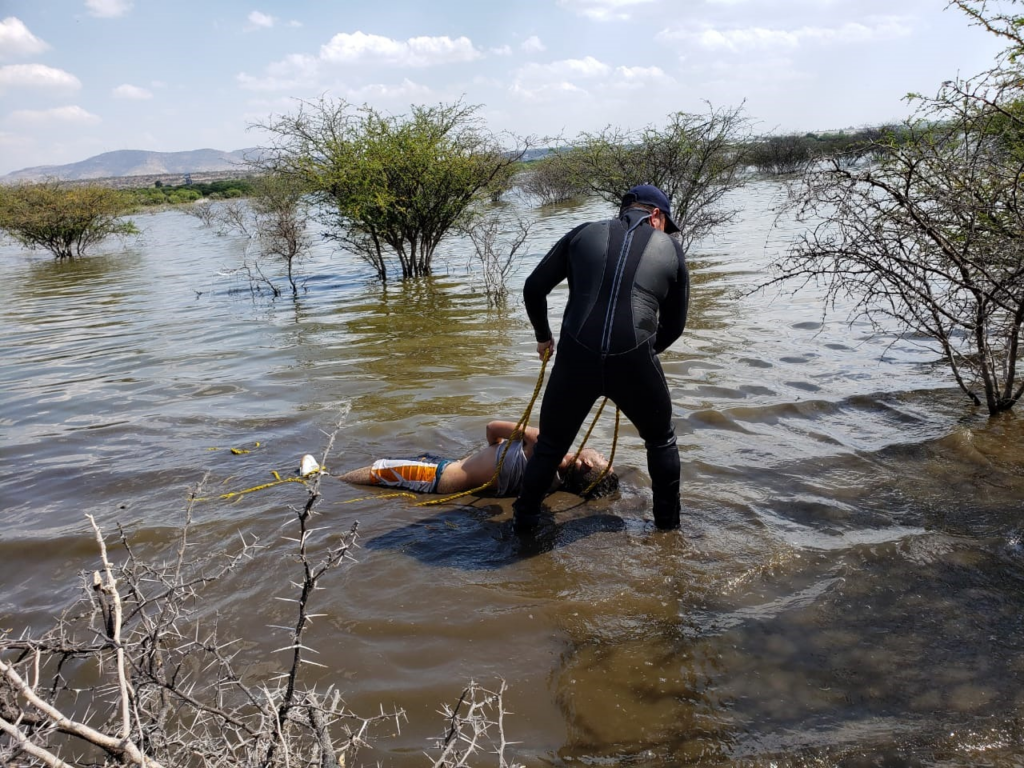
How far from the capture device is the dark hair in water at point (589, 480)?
483 centimetres

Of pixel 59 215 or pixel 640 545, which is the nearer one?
pixel 640 545

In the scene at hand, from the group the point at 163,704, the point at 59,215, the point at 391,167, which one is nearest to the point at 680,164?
the point at 391,167

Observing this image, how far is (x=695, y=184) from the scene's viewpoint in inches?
513

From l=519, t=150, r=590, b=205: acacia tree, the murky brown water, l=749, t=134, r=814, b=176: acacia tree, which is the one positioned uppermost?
l=749, t=134, r=814, b=176: acacia tree

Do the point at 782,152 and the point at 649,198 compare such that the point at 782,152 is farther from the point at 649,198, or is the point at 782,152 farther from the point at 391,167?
the point at 649,198

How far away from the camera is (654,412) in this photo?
12.6ft

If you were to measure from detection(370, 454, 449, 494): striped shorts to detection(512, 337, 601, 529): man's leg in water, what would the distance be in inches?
38.3

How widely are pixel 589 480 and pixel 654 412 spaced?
3.79ft

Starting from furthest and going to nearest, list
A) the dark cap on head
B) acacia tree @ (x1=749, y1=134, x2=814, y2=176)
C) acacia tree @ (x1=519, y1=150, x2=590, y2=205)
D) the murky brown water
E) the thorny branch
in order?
1. acacia tree @ (x1=749, y1=134, x2=814, y2=176)
2. acacia tree @ (x1=519, y1=150, x2=590, y2=205)
3. the dark cap on head
4. the murky brown water
5. the thorny branch

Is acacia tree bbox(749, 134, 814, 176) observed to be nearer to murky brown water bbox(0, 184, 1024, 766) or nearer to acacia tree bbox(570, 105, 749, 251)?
acacia tree bbox(570, 105, 749, 251)

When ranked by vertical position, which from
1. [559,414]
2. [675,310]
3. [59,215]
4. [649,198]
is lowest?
[559,414]

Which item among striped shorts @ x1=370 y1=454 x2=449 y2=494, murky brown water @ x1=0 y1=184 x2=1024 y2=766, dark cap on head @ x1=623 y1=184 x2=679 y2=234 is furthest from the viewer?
striped shorts @ x1=370 y1=454 x2=449 y2=494

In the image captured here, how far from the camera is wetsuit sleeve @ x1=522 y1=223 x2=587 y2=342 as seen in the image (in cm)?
390

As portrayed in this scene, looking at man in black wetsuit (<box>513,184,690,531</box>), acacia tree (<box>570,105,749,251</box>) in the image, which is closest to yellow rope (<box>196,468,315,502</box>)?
man in black wetsuit (<box>513,184,690,531</box>)
